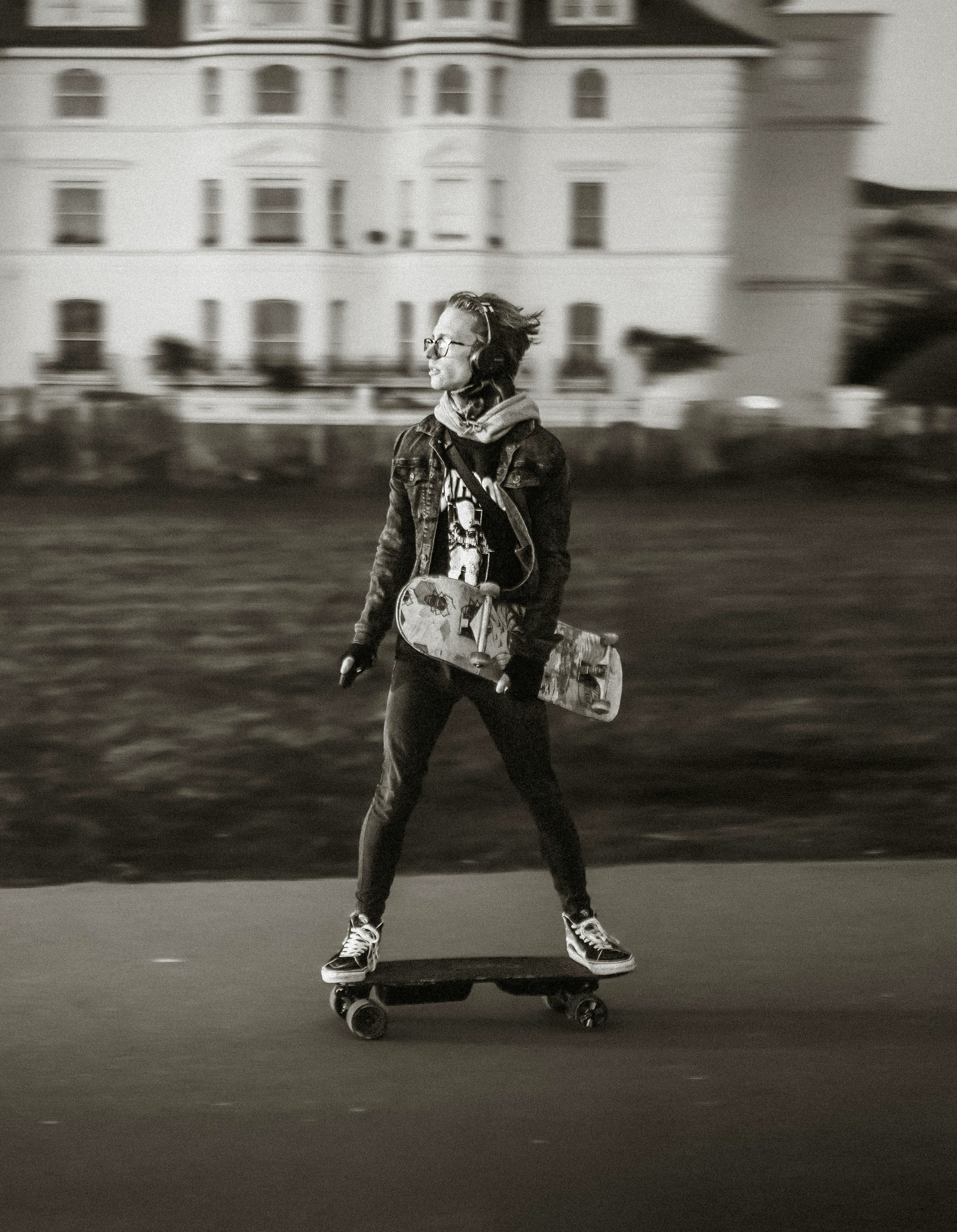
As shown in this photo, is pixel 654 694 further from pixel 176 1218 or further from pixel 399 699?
pixel 176 1218

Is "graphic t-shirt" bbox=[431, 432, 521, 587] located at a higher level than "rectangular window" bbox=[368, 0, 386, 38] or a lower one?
lower

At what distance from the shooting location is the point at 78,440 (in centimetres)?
908

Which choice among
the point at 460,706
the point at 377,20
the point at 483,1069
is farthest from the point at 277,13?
the point at 483,1069

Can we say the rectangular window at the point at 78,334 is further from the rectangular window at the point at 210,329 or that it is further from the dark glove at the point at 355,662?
the dark glove at the point at 355,662

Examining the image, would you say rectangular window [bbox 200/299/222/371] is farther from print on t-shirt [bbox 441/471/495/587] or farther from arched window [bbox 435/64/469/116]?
print on t-shirt [bbox 441/471/495/587]

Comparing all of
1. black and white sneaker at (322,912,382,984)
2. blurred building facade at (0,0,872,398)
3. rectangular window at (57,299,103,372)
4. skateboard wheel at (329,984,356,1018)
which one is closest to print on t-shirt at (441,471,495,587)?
black and white sneaker at (322,912,382,984)

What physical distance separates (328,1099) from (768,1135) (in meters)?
0.91

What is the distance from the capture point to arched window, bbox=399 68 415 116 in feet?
29.0

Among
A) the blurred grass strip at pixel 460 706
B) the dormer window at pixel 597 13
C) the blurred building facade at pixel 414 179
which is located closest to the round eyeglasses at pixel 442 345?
the blurred grass strip at pixel 460 706

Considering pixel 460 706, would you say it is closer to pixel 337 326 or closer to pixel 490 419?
pixel 337 326

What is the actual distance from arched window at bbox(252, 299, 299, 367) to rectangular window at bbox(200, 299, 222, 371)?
18 cm

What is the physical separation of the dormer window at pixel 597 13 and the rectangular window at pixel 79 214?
2437 millimetres

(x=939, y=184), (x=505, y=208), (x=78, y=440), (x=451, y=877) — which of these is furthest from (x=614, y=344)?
(x=451, y=877)

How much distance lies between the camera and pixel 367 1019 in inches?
164
